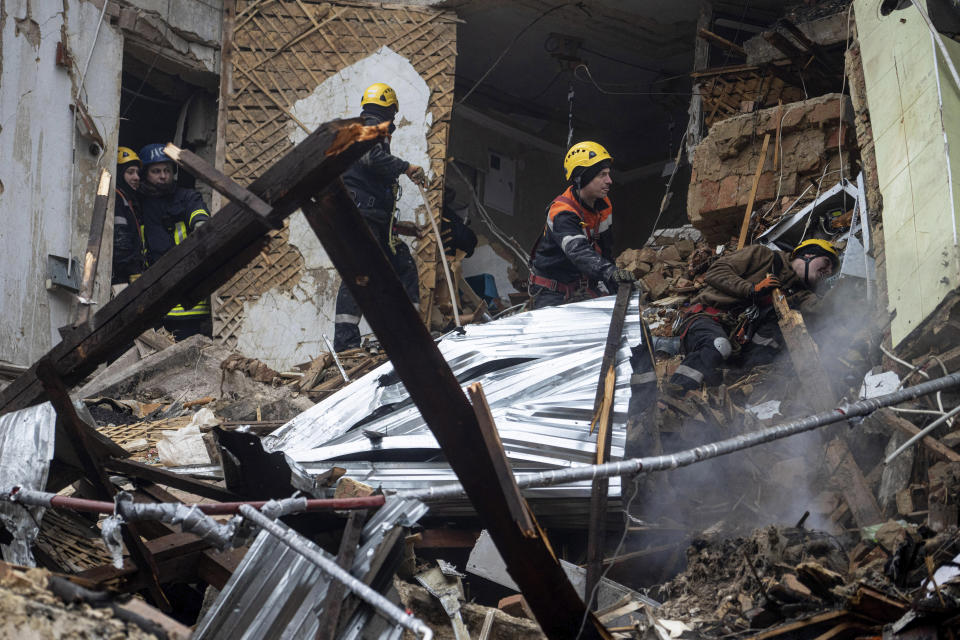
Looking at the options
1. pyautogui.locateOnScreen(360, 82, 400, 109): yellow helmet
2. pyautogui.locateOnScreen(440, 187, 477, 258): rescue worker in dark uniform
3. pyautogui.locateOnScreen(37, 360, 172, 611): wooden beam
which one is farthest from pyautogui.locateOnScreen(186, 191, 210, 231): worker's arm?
pyautogui.locateOnScreen(37, 360, 172, 611): wooden beam

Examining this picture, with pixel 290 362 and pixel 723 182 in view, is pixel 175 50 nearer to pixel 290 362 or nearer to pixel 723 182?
pixel 290 362

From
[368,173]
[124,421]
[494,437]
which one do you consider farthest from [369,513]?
[368,173]

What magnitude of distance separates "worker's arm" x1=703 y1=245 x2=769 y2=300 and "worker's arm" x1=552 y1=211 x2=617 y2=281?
2.73 ft

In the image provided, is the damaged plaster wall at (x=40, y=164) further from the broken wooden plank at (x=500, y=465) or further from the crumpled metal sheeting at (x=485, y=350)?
the broken wooden plank at (x=500, y=465)

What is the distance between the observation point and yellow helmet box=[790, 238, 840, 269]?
7309 mm

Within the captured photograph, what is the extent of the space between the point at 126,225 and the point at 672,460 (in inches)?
296

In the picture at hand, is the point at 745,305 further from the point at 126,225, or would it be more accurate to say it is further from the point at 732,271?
the point at 126,225

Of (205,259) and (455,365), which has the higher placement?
(205,259)

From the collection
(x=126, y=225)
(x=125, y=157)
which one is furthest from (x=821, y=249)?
(x=125, y=157)

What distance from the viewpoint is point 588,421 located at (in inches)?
186

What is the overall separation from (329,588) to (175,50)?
844 centimetres

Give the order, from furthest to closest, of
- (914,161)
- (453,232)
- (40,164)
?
(453,232) → (40,164) → (914,161)

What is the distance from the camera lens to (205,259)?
285 centimetres

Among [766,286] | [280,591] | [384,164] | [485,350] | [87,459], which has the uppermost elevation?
[384,164]
